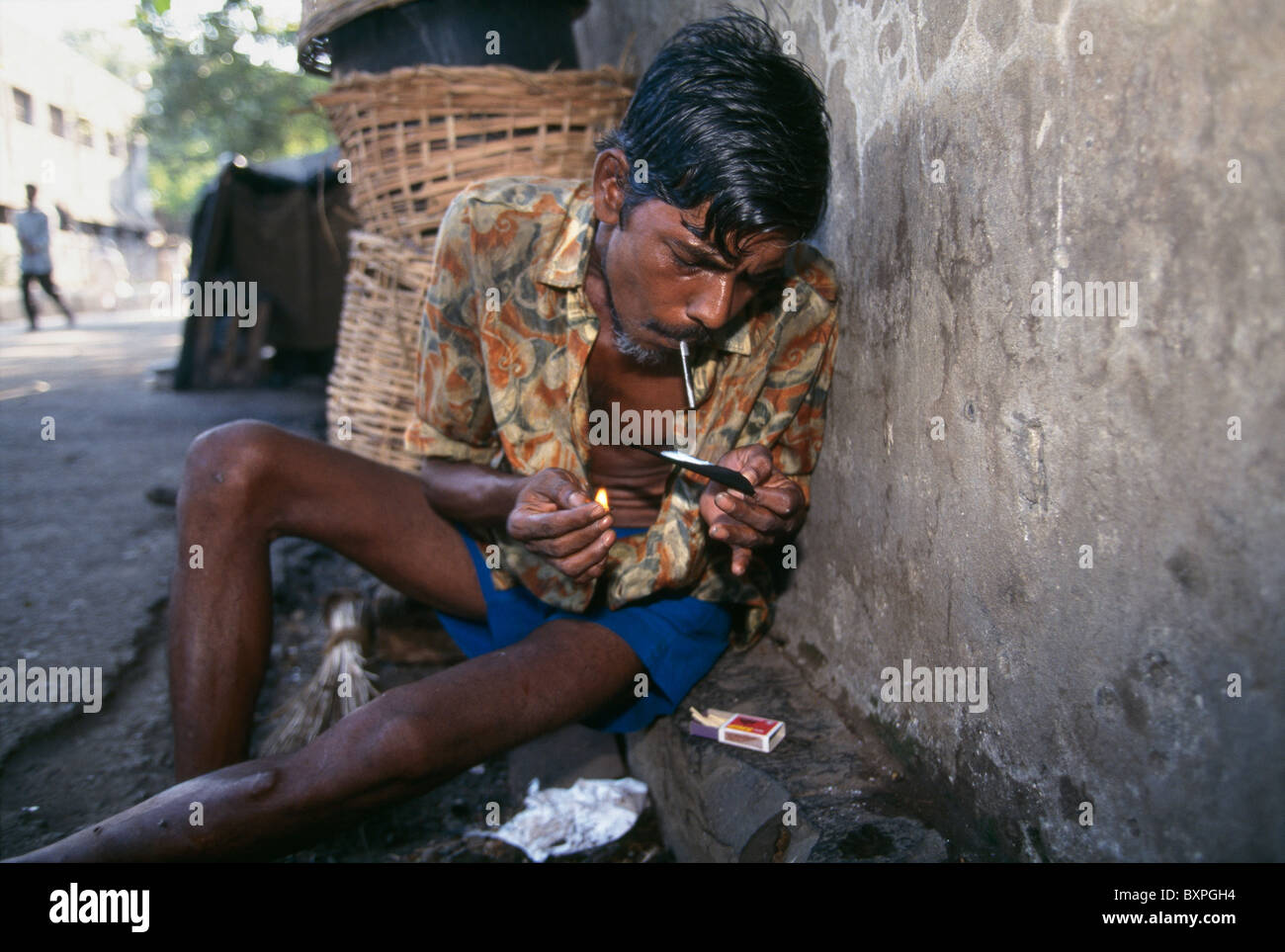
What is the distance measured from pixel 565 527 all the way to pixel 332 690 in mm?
1146

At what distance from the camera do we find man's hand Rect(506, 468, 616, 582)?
1.64m

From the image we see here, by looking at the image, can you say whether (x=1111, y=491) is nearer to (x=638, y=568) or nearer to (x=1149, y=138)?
(x=1149, y=138)

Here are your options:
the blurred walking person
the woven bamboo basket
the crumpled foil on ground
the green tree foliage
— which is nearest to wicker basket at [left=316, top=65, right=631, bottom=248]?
the woven bamboo basket

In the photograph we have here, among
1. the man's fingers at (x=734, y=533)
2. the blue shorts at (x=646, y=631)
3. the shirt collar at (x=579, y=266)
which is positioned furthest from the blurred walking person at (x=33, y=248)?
the man's fingers at (x=734, y=533)

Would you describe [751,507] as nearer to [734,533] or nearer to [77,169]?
[734,533]

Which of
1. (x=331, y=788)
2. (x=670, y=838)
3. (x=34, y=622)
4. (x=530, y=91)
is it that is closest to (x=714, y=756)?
(x=670, y=838)

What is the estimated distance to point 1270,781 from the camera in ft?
3.15

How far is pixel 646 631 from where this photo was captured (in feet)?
6.50

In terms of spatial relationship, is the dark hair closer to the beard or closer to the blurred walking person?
the beard

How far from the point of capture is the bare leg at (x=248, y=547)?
190 cm

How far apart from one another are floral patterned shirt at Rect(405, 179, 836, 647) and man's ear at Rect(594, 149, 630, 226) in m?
0.10

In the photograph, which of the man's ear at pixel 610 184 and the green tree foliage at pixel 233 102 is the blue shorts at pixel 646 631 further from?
the green tree foliage at pixel 233 102

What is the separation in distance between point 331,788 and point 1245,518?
1.32 meters

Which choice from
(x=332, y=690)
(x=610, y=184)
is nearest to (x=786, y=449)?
(x=610, y=184)
